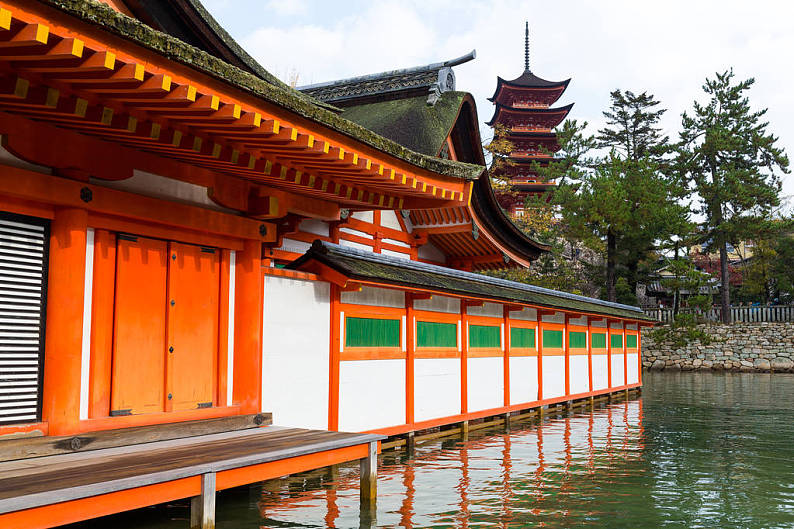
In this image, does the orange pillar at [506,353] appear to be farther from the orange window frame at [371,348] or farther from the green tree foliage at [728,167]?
the green tree foliage at [728,167]

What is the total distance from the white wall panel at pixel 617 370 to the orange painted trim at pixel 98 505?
719 inches

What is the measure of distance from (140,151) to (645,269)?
38755 mm

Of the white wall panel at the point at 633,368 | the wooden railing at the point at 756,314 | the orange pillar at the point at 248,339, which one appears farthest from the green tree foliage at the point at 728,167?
the orange pillar at the point at 248,339

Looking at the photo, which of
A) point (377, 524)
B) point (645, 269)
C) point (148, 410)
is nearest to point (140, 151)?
point (148, 410)

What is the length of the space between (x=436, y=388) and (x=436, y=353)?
59 cm

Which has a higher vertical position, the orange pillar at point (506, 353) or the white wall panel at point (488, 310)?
the white wall panel at point (488, 310)

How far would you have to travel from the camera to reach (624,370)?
23.0 m

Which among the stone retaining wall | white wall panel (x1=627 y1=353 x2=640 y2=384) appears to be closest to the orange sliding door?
white wall panel (x1=627 y1=353 x2=640 y2=384)

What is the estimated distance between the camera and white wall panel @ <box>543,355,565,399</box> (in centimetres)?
1702

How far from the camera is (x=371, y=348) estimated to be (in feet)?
35.3

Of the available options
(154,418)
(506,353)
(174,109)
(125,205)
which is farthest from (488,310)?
(174,109)

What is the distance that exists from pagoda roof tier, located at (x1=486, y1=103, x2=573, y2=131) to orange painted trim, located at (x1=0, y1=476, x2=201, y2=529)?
50422 millimetres

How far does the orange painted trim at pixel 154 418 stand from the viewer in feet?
22.5

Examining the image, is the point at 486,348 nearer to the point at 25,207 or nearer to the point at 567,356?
the point at 567,356
